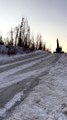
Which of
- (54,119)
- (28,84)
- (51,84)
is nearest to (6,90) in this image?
(28,84)

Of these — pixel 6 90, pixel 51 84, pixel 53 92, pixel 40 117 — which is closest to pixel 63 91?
pixel 53 92

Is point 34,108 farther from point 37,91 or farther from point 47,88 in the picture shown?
point 47,88

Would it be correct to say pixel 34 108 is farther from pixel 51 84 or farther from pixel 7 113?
pixel 51 84

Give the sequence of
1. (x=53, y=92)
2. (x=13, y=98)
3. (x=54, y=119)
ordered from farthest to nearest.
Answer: (x=53, y=92) → (x=13, y=98) → (x=54, y=119)

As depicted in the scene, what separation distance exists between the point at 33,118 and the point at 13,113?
511 millimetres

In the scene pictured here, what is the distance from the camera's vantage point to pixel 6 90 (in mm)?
7969

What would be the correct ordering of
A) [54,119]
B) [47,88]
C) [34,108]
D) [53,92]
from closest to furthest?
[54,119] → [34,108] → [53,92] → [47,88]

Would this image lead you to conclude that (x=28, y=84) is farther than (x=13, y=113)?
Yes

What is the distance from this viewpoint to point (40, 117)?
5.31 m

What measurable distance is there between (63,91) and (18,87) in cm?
157

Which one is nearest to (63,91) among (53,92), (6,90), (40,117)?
(53,92)

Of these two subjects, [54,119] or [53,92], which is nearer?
[54,119]

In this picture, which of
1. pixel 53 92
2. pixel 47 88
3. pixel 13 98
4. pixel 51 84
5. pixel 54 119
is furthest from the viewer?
pixel 51 84

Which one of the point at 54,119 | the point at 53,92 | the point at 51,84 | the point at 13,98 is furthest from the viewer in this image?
the point at 51,84
